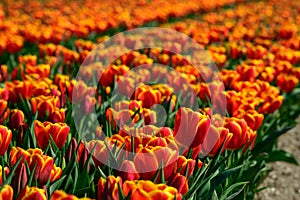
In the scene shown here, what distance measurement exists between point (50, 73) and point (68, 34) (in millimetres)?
1921

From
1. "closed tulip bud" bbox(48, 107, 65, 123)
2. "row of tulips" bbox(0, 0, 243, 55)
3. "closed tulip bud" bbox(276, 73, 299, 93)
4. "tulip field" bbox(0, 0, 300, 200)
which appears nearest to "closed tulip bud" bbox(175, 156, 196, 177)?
"tulip field" bbox(0, 0, 300, 200)

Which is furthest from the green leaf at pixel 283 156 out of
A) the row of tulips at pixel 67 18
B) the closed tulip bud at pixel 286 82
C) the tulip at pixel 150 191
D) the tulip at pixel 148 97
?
the row of tulips at pixel 67 18

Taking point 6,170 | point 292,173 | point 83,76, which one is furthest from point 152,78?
point 6,170

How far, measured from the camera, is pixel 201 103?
324 centimetres

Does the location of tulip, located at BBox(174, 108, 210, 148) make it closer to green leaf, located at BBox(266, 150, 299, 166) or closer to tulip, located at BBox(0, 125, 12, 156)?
tulip, located at BBox(0, 125, 12, 156)

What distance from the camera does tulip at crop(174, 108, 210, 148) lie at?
218 cm

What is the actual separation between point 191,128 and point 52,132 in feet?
2.03

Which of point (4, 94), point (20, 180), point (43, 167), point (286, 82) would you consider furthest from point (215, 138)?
point (286, 82)

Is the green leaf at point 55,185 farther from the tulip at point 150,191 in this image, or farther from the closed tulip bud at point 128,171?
the tulip at point 150,191

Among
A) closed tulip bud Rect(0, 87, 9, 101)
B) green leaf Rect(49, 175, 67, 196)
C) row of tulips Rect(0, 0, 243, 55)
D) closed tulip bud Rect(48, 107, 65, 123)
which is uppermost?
green leaf Rect(49, 175, 67, 196)

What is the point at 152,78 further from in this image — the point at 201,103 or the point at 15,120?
the point at 15,120

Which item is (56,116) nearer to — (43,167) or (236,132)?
(43,167)

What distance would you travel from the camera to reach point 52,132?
219 cm

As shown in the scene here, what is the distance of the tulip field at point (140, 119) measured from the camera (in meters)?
1.88
